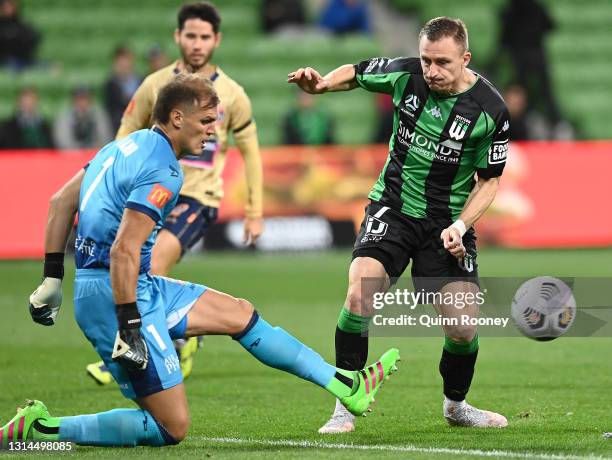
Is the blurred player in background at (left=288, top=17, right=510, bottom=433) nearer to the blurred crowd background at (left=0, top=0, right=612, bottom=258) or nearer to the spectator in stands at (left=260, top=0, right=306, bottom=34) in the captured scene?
the blurred crowd background at (left=0, top=0, right=612, bottom=258)

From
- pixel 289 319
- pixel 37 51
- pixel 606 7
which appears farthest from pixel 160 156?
pixel 606 7

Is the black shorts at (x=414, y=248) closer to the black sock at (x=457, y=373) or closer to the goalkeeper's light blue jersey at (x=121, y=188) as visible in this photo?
the black sock at (x=457, y=373)

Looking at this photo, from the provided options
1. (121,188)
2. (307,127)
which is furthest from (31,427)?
(307,127)

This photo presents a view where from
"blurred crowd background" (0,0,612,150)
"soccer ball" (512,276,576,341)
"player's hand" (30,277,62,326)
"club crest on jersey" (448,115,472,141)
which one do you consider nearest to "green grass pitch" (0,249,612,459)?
"soccer ball" (512,276,576,341)

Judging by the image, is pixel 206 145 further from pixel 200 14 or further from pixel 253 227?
pixel 200 14

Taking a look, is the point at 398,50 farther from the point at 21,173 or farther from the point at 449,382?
the point at 449,382

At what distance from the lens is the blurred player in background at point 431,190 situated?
6.89m

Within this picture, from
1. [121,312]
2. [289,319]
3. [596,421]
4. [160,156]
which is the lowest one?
[289,319]

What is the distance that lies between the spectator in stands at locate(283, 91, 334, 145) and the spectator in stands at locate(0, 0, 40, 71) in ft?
14.3

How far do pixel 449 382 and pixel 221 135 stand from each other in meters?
2.89

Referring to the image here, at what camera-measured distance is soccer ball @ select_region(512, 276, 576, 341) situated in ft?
23.7

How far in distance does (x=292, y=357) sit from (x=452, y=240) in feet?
3.57

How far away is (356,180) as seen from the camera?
17453 millimetres

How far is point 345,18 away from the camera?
21719 millimetres
